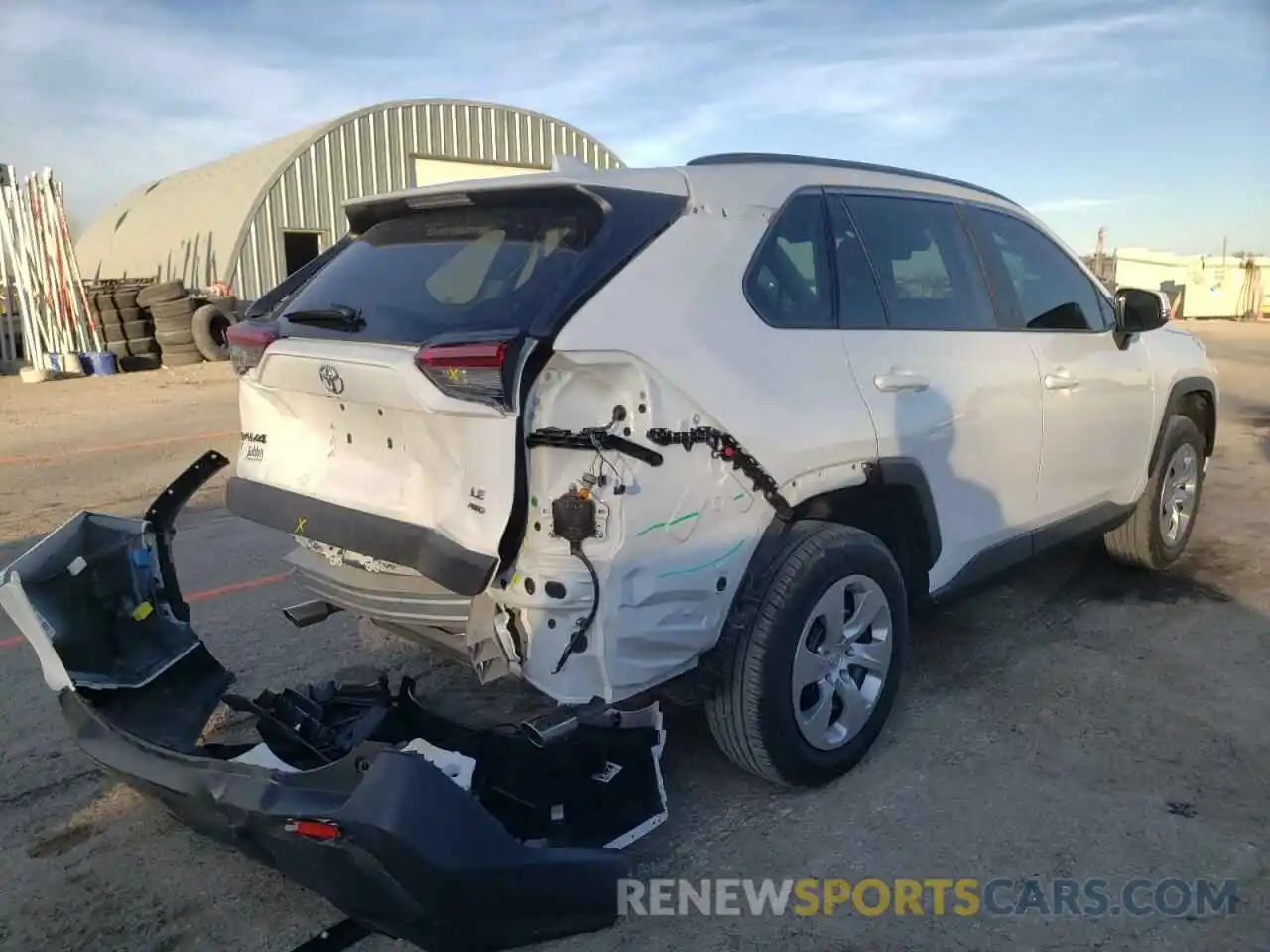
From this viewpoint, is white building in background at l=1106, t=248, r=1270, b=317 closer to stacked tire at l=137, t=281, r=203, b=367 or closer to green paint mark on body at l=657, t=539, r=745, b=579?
stacked tire at l=137, t=281, r=203, b=367

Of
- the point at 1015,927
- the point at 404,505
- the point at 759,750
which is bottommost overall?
the point at 1015,927

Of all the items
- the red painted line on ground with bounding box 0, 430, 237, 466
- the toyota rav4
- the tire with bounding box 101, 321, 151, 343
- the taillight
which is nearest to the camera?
the toyota rav4

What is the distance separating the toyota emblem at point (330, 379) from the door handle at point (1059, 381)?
281 centimetres

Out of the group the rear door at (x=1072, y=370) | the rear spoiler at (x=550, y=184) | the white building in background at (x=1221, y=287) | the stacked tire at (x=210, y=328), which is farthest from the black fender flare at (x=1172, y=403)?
the white building in background at (x=1221, y=287)

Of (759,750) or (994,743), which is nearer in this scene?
(759,750)

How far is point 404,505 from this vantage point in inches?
114

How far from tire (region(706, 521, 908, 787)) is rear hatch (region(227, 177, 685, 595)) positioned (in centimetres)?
81

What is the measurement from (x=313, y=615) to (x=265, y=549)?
2.78 m

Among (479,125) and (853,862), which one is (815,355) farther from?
(479,125)

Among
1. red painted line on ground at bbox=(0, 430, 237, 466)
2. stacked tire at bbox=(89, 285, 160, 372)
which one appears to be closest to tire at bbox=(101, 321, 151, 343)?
stacked tire at bbox=(89, 285, 160, 372)

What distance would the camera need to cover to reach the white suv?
8.61 feet

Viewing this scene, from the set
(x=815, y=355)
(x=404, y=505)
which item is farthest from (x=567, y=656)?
(x=815, y=355)

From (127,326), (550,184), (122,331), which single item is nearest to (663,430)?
(550,184)

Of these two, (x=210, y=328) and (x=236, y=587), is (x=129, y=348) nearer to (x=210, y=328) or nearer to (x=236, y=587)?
(x=210, y=328)
